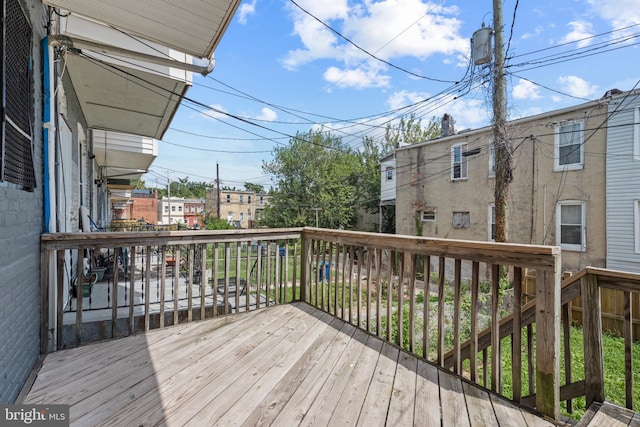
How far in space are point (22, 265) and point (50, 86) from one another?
A: 138 cm

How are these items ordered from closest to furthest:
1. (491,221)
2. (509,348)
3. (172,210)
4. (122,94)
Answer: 1. (122,94)
2. (509,348)
3. (491,221)
4. (172,210)

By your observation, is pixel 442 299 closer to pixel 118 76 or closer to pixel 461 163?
pixel 118 76

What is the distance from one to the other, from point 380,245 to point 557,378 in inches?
50.9

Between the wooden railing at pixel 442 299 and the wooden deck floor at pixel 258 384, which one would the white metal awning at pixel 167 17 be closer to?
the wooden railing at pixel 442 299

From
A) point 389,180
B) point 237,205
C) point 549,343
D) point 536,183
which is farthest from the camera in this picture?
point 237,205

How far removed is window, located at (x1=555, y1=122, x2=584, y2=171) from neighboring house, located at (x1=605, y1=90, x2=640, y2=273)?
1.94 feet

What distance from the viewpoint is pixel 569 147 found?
830cm

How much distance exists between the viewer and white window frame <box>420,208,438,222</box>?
11.9 metres

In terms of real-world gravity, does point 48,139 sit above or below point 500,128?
below

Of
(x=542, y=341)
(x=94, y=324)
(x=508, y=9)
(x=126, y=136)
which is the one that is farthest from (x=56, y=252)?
(x=508, y=9)

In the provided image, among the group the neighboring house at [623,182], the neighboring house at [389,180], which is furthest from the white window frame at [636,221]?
the neighboring house at [389,180]

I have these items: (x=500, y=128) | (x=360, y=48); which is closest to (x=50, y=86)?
(x=360, y=48)

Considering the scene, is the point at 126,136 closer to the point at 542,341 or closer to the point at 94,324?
the point at 94,324

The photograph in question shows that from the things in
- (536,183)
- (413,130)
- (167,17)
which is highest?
(413,130)
